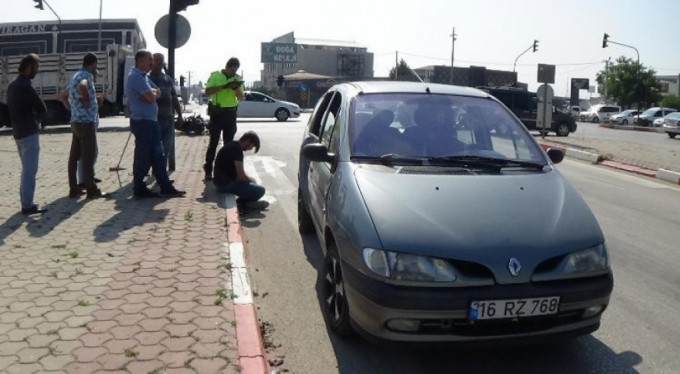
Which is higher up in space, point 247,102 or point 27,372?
point 247,102

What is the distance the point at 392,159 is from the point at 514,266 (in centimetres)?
131

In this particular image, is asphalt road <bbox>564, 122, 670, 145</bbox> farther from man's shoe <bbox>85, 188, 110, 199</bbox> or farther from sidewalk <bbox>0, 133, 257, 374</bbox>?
sidewalk <bbox>0, 133, 257, 374</bbox>

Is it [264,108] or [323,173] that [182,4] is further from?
[264,108]

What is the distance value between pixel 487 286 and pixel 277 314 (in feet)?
5.91

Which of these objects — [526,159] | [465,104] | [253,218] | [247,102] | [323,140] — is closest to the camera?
[526,159]

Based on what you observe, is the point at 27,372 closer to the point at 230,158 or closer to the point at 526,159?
the point at 526,159

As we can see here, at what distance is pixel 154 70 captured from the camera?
881 centimetres

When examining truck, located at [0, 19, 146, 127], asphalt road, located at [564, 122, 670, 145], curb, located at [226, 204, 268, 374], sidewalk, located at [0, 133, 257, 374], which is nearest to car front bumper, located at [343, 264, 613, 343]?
curb, located at [226, 204, 268, 374]

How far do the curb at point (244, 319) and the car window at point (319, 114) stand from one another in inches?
53.0

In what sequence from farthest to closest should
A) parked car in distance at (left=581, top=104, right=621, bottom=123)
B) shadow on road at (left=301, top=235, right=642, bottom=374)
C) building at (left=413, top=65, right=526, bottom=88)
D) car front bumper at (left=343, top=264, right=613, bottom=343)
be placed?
1. building at (left=413, top=65, right=526, bottom=88)
2. parked car in distance at (left=581, top=104, right=621, bottom=123)
3. shadow on road at (left=301, top=235, right=642, bottom=374)
4. car front bumper at (left=343, top=264, right=613, bottom=343)

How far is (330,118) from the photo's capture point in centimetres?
545

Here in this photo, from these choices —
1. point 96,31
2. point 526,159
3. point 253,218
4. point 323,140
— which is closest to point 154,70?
point 253,218

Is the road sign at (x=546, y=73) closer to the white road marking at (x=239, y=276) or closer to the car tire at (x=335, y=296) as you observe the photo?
the white road marking at (x=239, y=276)

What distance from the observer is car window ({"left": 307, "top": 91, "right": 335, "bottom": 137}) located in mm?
5980
